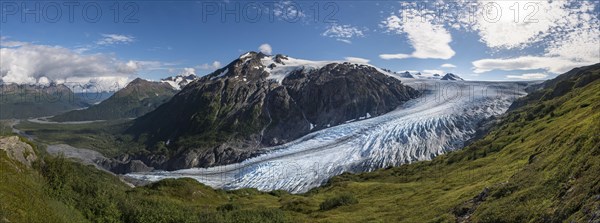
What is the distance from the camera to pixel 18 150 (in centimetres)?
2981

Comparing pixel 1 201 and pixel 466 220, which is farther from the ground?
pixel 1 201

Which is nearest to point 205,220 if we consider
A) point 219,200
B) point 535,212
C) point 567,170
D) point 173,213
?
point 173,213

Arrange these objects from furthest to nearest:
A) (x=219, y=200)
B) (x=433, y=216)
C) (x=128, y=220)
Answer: (x=219, y=200)
(x=433, y=216)
(x=128, y=220)

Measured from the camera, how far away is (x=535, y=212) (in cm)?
2912

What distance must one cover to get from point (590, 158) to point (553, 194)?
371 cm

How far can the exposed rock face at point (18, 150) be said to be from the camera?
28.9 m

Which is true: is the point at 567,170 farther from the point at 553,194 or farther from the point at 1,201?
the point at 1,201

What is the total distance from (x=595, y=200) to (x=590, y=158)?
783cm

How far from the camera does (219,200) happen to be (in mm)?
100312

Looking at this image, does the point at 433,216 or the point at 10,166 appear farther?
the point at 433,216

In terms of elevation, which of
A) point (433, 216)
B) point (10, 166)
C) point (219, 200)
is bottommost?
point (219, 200)

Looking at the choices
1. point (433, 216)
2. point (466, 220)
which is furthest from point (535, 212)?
point (433, 216)

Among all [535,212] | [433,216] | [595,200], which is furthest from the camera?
[433,216]

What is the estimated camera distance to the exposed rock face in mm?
28875
